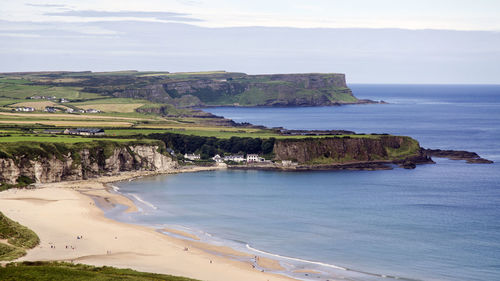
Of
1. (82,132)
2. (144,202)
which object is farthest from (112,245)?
(82,132)

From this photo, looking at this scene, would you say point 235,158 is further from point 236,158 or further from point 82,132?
point 82,132

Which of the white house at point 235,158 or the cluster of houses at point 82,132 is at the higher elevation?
the cluster of houses at point 82,132

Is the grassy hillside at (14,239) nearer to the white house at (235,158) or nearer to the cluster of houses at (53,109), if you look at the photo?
the white house at (235,158)

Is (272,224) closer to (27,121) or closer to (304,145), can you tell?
(304,145)

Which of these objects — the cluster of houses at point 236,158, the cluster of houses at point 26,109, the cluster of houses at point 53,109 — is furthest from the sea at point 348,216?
the cluster of houses at point 26,109

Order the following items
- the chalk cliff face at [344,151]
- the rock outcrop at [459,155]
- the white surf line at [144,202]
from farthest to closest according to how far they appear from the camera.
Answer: the rock outcrop at [459,155], the chalk cliff face at [344,151], the white surf line at [144,202]

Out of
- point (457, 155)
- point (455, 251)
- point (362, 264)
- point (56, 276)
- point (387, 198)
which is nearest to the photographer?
Result: point (56, 276)

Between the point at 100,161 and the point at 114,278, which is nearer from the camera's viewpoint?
the point at 114,278

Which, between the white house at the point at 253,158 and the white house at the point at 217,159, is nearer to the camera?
the white house at the point at 217,159

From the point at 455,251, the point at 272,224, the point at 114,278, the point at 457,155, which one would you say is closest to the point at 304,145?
the point at 457,155
